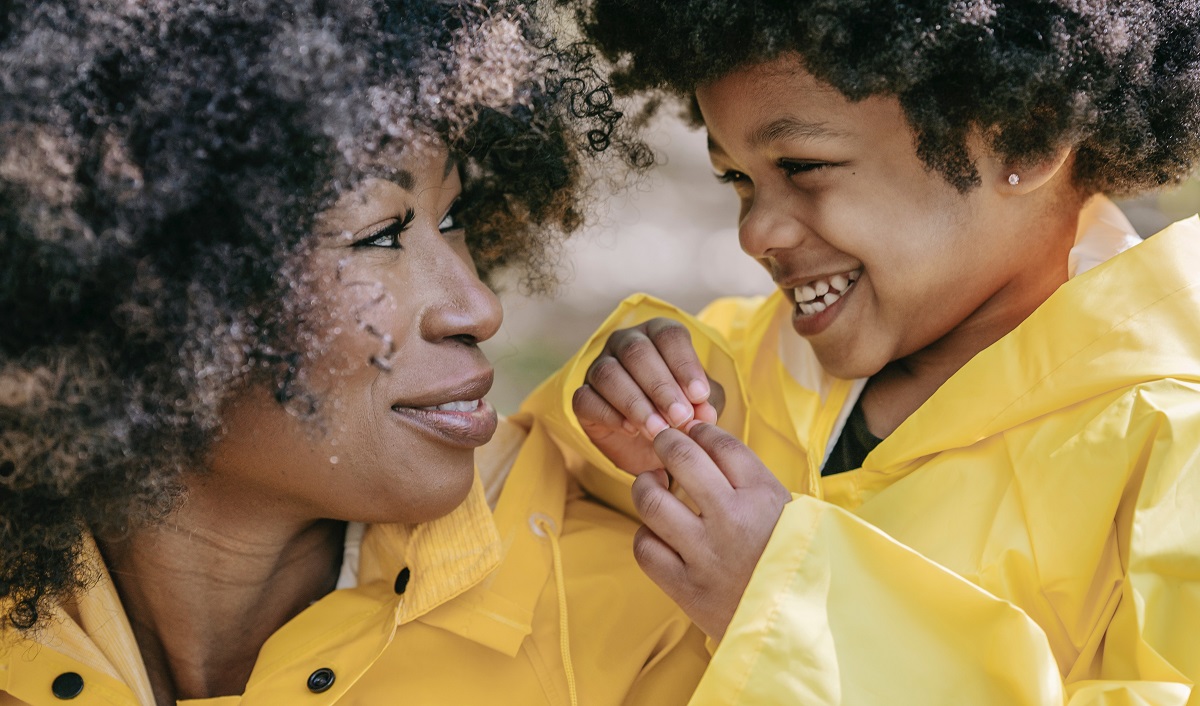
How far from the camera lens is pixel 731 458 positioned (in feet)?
6.09

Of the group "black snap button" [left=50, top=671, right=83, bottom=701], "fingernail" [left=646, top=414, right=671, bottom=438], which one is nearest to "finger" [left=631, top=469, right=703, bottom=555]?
"fingernail" [left=646, top=414, right=671, bottom=438]

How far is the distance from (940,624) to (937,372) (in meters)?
0.68

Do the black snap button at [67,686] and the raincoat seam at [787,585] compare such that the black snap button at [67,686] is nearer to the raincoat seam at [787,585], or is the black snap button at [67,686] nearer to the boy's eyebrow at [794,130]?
the raincoat seam at [787,585]

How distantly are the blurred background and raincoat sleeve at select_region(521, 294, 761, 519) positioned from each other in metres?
1.98

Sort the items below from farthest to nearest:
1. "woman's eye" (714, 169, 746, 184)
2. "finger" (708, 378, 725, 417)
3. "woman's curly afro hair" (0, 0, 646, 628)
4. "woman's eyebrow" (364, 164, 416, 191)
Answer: "finger" (708, 378, 725, 417), "woman's eye" (714, 169, 746, 184), "woman's eyebrow" (364, 164, 416, 191), "woman's curly afro hair" (0, 0, 646, 628)

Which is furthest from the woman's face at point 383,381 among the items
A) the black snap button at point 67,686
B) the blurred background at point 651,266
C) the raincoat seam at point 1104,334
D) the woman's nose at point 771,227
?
the blurred background at point 651,266

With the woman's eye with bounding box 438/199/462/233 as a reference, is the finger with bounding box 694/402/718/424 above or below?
below

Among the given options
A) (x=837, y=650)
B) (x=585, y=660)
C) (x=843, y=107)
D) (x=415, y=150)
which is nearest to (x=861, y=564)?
(x=837, y=650)

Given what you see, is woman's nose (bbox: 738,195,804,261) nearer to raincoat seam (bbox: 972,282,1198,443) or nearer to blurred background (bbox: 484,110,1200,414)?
raincoat seam (bbox: 972,282,1198,443)

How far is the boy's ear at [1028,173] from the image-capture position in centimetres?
200

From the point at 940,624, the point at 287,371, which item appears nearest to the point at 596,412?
the point at 287,371

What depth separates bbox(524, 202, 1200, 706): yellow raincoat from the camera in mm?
1617

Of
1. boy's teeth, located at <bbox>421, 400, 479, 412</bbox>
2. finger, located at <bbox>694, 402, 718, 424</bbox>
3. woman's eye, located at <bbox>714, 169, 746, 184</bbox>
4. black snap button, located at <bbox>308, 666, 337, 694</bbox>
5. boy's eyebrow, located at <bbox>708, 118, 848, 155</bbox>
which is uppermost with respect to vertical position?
boy's eyebrow, located at <bbox>708, 118, 848, 155</bbox>

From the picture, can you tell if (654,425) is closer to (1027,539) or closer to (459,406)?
(459,406)
